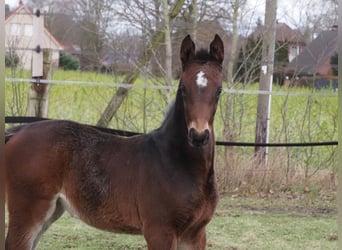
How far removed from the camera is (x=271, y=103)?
759cm

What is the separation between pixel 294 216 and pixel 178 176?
10.8 ft

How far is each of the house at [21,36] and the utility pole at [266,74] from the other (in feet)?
9.57

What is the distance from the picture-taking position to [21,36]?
737 centimetres

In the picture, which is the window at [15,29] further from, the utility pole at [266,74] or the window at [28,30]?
the utility pole at [266,74]

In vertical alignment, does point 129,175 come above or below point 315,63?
below

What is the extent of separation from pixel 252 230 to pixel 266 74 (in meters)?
2.63

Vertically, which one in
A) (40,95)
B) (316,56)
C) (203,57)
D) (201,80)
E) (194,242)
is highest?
(316,56)

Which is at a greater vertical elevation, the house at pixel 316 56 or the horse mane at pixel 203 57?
the house at pixel 316 56

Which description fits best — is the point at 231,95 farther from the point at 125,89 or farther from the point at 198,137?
the point at 198,137

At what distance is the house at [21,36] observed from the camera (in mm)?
7195

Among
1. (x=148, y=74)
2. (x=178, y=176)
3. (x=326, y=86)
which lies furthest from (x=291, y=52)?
(x=178, y=176)

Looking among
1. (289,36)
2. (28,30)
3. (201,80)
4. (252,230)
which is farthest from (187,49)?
(28,30)

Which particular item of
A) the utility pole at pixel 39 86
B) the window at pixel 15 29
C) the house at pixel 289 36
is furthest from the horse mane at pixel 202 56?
the window at pixel 15 29

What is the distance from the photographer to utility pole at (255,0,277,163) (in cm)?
683
